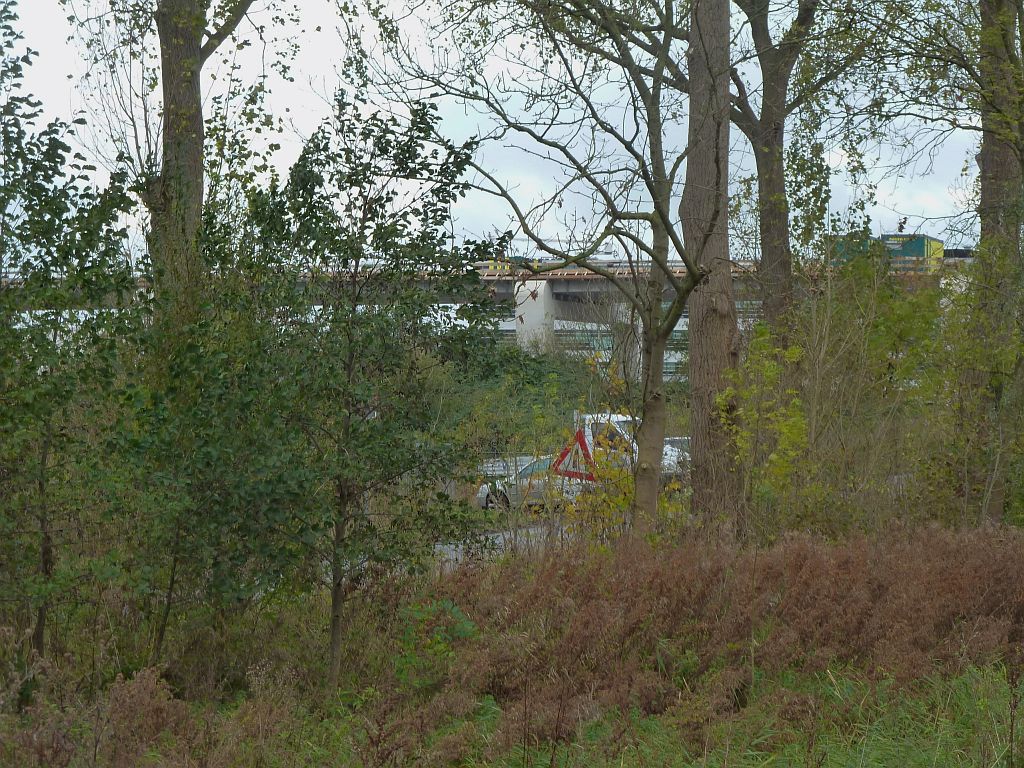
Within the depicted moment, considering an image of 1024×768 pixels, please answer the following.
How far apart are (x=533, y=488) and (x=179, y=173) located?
456 cm

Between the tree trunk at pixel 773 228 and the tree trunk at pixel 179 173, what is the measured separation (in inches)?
331

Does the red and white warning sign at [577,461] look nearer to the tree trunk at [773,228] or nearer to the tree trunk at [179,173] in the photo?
the tree trunk at [179,173]

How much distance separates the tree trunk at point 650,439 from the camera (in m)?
9.71

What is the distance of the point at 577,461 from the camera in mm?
10805

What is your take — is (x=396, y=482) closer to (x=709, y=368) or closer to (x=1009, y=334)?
(x=709, y=368)

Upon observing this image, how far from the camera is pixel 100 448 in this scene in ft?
21.8

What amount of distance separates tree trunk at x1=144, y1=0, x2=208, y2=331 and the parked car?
3.43 metres

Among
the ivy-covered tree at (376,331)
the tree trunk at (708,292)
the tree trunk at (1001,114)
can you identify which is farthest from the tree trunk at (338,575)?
the tree trunk at (1001,114)

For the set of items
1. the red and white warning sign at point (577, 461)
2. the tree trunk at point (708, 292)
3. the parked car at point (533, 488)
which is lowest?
the parked car at point (533, 488)

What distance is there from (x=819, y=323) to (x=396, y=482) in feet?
21.9

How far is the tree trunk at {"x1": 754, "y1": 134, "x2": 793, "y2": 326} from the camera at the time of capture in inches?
669

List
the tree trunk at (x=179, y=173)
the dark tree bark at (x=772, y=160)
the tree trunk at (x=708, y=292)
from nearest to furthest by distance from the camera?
the tree trunk at (x=179, y=173) → the tree trunk at (x=708, y=292) → the dark tree bark at (x=772, y=160)

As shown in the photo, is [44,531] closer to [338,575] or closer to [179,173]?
[338,575]

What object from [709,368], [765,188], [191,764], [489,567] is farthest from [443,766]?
[765,188]
